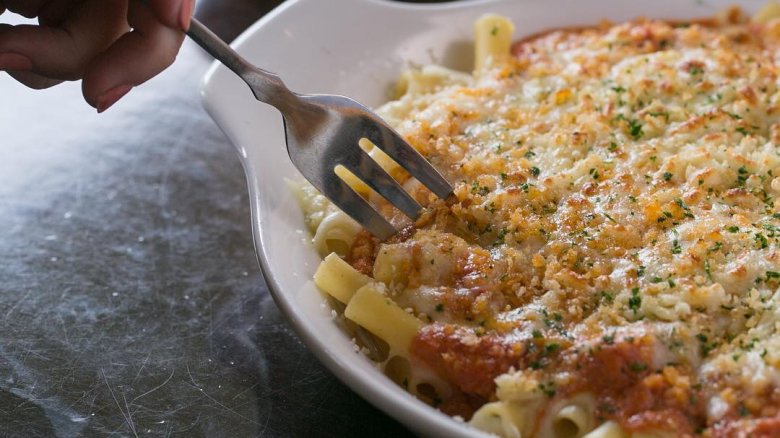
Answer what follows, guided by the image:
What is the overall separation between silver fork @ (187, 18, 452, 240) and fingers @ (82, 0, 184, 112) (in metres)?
0.39

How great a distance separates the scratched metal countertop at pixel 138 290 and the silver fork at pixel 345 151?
1.73 feet

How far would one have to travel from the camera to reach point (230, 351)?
2721mm

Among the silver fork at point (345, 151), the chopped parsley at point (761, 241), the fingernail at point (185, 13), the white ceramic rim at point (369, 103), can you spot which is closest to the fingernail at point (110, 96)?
the fingernail at point (185, 13)

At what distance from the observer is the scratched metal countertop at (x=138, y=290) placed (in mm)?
2477

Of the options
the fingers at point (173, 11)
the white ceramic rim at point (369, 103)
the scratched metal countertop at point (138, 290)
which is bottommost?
the scratched metal countertop at point (138, 290)

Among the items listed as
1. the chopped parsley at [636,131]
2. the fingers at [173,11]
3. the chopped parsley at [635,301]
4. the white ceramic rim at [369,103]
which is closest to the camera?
the white ceramic rim at [369,103]

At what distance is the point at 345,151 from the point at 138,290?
3.12 ft

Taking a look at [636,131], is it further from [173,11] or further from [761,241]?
[173,11]

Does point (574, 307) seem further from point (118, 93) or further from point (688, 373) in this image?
point (118, 93)

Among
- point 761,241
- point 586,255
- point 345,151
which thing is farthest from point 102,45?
point 761,241

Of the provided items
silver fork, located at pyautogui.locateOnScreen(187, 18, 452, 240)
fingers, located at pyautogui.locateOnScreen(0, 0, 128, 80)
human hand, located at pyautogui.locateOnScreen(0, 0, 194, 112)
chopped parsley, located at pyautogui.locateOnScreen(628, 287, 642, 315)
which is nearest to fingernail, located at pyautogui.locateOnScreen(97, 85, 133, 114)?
human hand, located at pyautogui.locateOnScreen(0, 0, 194, 112)

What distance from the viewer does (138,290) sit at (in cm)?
296

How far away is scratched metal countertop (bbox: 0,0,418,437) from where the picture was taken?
248 cm

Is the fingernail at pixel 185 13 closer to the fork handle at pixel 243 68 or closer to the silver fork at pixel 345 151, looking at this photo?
the fork handle at pixel 243 68
